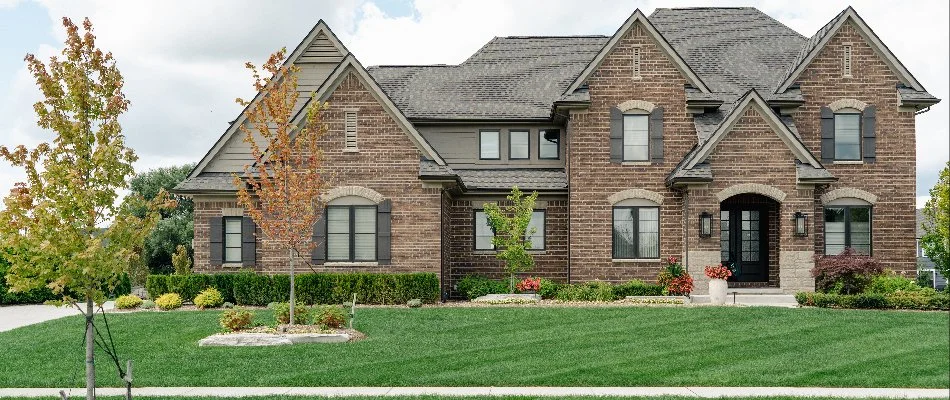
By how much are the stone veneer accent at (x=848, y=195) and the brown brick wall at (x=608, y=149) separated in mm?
4512

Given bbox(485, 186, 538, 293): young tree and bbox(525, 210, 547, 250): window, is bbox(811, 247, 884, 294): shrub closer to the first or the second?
bbox(485, 186, 538, 293): young tree

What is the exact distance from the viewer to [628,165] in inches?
1027

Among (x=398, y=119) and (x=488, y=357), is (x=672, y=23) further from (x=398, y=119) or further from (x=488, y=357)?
(x=488, y=357)

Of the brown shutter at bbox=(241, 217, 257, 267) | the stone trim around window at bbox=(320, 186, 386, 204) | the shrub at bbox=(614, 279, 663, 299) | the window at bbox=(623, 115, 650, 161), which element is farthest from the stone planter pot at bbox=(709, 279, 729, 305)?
the brown shutter at bbox=(241, 217, 257, 267)

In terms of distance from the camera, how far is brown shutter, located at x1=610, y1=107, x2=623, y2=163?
26016 millimetres

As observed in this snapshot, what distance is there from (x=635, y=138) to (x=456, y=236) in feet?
20.8

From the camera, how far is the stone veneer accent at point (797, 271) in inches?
961

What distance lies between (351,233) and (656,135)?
31.0ft

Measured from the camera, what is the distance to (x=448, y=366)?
14070 mm

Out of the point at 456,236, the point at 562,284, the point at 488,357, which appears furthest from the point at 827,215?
the point at 488,357

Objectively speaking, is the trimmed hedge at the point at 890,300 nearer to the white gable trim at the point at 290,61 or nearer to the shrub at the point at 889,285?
the shrub at the point at 889,285

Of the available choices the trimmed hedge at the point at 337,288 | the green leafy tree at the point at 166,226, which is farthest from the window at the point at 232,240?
the green leafy tree at the point at 166,226

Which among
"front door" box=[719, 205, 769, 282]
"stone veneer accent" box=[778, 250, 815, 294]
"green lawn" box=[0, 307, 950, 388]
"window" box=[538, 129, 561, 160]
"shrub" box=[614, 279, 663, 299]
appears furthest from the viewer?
Answer: "window" box=[538, 129, 561, 160]

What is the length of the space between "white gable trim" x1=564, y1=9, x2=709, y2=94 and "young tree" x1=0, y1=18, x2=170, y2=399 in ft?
56.6
